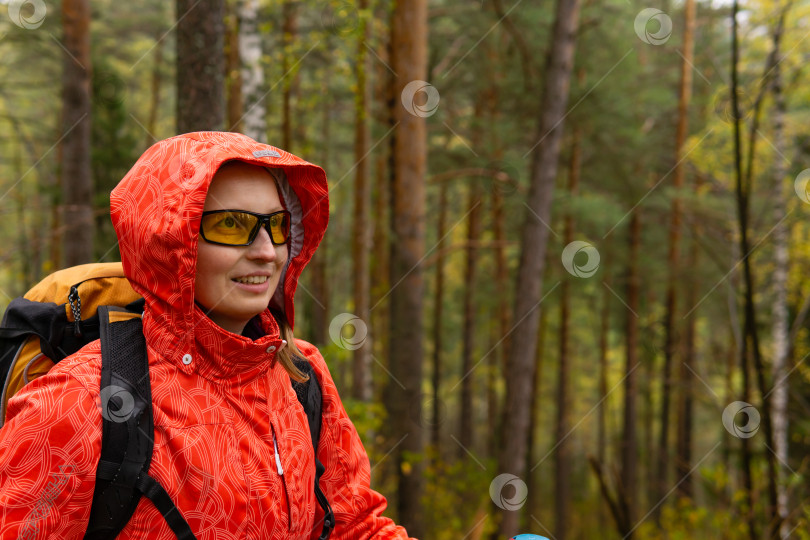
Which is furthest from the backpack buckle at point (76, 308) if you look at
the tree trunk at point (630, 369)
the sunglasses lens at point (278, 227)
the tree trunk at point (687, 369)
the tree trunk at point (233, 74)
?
the tree trunk at point (630, 369)

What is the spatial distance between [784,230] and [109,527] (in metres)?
10.7

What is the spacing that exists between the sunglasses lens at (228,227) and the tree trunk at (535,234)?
6.18 m

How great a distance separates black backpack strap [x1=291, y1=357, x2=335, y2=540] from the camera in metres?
1.88

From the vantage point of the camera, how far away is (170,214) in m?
1.57

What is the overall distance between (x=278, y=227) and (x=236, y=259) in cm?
16

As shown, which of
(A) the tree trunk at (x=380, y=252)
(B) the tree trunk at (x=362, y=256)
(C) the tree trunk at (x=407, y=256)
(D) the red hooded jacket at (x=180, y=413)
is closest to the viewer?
(D) the red hooded jacket at (x=180, y=413)

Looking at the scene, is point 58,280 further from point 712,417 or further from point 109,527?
point 712,417

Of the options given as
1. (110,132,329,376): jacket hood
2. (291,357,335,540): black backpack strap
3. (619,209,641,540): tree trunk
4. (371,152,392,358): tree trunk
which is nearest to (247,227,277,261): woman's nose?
(110,132,329,376): jacket hood

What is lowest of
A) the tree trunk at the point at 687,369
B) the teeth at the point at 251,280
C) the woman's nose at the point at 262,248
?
the tree trunk at the point at 687,369

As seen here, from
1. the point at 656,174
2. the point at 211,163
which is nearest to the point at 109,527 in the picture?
the point at 211,163

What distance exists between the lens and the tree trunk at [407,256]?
24.0 feet

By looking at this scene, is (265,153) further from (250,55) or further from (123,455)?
(250,55)

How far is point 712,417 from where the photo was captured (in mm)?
27078

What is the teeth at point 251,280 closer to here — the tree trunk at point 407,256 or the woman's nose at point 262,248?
the woman's nose at point 262,248
